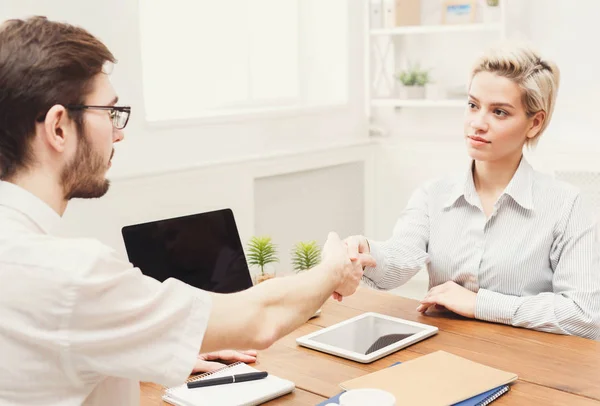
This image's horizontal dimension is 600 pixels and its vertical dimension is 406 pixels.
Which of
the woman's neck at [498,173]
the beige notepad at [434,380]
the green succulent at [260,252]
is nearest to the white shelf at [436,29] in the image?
the woman's neck at [498,173]

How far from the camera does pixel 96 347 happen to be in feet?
3.58

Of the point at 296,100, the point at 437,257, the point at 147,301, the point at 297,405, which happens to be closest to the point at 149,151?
the point at 296,100

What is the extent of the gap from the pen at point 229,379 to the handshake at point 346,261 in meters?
0.24

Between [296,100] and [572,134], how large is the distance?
150 centimetres

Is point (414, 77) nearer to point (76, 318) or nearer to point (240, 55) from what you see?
point (240, 55)

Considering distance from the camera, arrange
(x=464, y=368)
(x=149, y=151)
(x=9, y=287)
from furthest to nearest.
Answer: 1. (x=149, y=151)
2. (x=464, y=368)
3. (x=9, y=287)

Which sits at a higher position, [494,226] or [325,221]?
[494,226]

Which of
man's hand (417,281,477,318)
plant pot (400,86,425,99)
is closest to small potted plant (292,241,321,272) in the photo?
man's hand (417,281,477,318)

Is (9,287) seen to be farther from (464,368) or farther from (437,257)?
(437,257)

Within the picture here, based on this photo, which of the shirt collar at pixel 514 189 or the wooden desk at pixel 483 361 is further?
the shirt collar at pixel 514 189

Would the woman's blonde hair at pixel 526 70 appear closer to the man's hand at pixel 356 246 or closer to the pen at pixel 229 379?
the man's hand at pixel 356 246

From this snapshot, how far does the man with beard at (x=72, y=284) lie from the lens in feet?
3.51

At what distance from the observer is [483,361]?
1.66 m

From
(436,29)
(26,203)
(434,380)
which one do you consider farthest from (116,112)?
(436,29)
